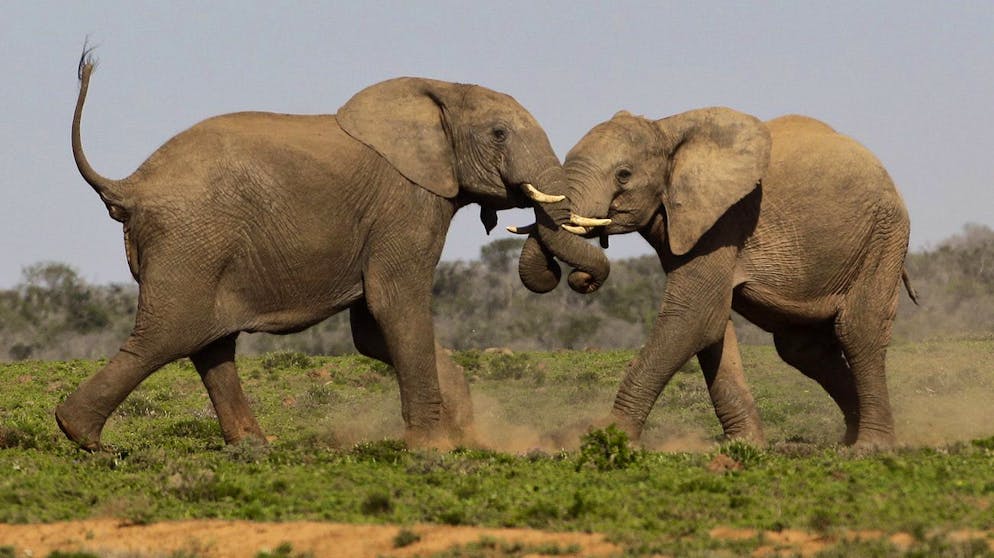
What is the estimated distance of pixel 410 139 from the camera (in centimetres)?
1656

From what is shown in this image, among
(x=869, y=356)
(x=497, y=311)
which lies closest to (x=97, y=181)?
(x=869, y=356)

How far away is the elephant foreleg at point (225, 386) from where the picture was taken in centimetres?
1634

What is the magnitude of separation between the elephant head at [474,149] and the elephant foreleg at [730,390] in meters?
1.54

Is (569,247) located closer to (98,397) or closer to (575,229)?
(575,229)

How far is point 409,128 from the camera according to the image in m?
16.6

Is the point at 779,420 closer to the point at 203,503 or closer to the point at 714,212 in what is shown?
the point at 714,212

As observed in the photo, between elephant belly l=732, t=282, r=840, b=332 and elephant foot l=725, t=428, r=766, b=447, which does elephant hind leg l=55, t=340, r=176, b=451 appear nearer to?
elephant foot l=725, t=428, r=766, b=447

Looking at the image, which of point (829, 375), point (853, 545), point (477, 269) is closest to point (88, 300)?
point (477, 269)

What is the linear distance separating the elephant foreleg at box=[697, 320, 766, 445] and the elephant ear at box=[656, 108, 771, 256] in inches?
47.1

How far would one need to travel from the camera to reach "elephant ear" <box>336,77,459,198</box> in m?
16.4

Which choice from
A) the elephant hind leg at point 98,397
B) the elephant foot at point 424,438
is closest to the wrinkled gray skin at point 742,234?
the elephant foot at point 424,438

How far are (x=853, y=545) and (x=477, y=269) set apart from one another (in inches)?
1804

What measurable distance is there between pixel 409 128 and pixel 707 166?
2963 millimetres

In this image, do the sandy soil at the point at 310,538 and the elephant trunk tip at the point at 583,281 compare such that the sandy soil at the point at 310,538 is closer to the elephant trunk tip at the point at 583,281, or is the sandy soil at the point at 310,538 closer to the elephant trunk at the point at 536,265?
the elephant trunk tip at the point at 583,281
